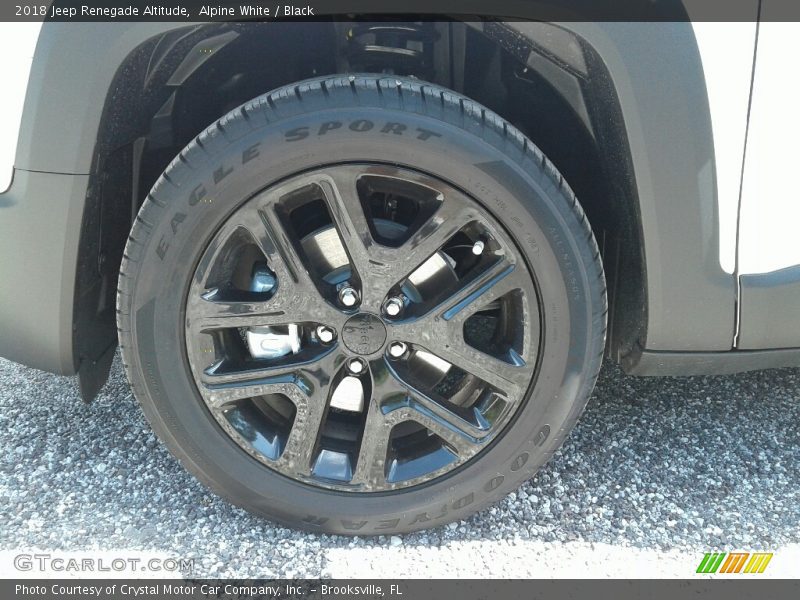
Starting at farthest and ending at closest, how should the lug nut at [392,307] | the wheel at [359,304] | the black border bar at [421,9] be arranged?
the lug nut at [392,307] < the wheel at [359,304] < the black border bar at [421,9]

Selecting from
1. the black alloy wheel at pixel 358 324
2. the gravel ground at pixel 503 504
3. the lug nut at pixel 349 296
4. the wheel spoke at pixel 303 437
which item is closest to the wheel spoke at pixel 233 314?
the black alloy wheel at pixel 358 324

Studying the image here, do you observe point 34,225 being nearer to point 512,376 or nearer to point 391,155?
point 391,155

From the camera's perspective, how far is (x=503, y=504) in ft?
6.22

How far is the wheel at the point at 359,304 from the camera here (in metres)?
1.54

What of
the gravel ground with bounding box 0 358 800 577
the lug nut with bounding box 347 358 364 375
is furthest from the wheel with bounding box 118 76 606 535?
the gravel ground with bounding box 0 358 800 577

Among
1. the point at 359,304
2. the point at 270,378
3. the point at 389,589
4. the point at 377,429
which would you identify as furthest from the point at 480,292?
the point at 389,589

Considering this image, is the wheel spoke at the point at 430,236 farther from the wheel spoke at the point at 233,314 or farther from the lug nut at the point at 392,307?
the wheel spoke at the point at 233,314

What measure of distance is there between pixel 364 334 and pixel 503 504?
2.10 ft

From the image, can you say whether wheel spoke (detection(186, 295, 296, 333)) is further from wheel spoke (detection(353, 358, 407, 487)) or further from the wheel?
wheel spoke (detection(353, 358, 407, 487))

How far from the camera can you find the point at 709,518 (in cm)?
185

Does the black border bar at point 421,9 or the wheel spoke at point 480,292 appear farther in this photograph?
the wheel spoke at point 480,292

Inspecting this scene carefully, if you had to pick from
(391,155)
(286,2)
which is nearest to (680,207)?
(391,155)

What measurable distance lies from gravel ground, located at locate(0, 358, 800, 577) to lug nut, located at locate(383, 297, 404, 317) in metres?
0.59

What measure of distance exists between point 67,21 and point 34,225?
447mm
